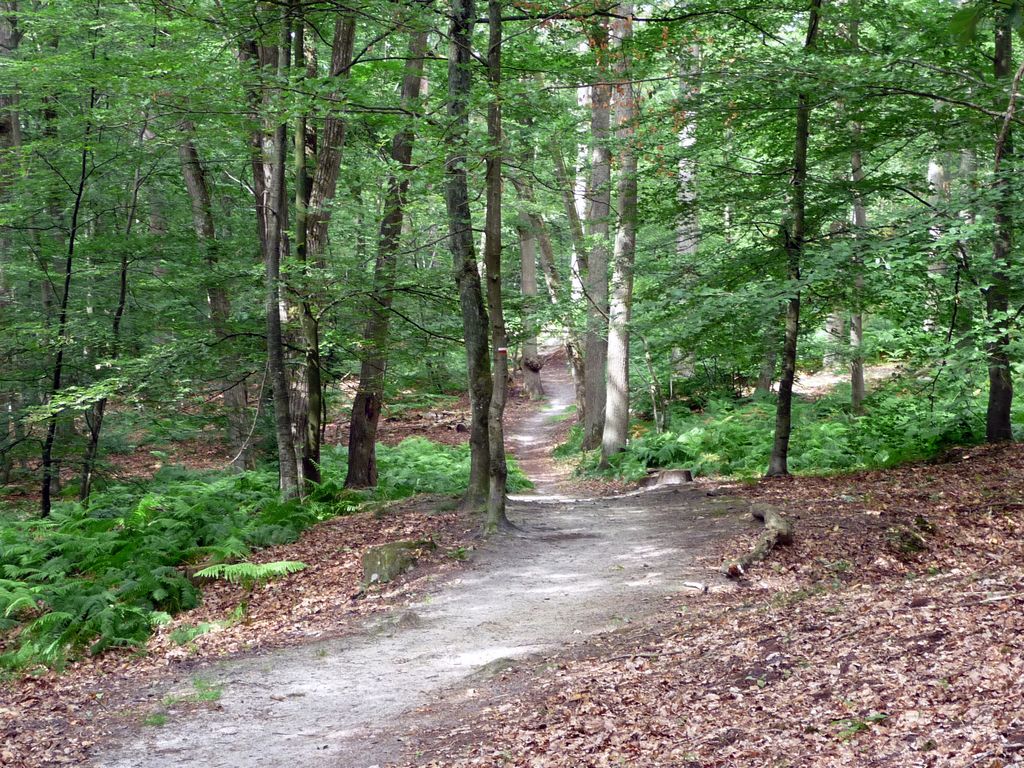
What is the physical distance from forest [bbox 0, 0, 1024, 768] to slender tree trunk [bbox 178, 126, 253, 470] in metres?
0.09

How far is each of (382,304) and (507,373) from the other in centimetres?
191

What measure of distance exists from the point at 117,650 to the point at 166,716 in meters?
1.58

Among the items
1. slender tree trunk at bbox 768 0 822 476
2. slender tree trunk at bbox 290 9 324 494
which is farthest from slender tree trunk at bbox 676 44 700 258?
slender tree trunk at bbox 290 9 324 494

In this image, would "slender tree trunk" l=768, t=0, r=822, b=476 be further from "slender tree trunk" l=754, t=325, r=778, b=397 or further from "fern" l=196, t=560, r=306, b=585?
"fern" l=196, t=560, r=306, b=585

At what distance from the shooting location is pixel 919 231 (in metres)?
8.09

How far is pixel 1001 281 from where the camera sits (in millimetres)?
9398

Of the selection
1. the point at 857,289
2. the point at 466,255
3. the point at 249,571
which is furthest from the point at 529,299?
the point at 249,571

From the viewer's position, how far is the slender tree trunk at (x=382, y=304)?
34.4 feet

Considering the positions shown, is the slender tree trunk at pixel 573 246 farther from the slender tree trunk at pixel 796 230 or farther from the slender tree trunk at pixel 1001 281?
the slender tree trunk at pixel 1001 281

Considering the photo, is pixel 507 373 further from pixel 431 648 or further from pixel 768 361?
pixel 768 361

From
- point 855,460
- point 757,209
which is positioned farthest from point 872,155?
point 855,460

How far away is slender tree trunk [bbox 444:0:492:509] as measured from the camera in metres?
8.70

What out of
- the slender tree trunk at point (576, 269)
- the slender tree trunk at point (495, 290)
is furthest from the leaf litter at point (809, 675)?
the slender tree trunk at point (576, 269)

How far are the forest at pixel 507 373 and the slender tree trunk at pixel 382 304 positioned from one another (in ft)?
0.24
